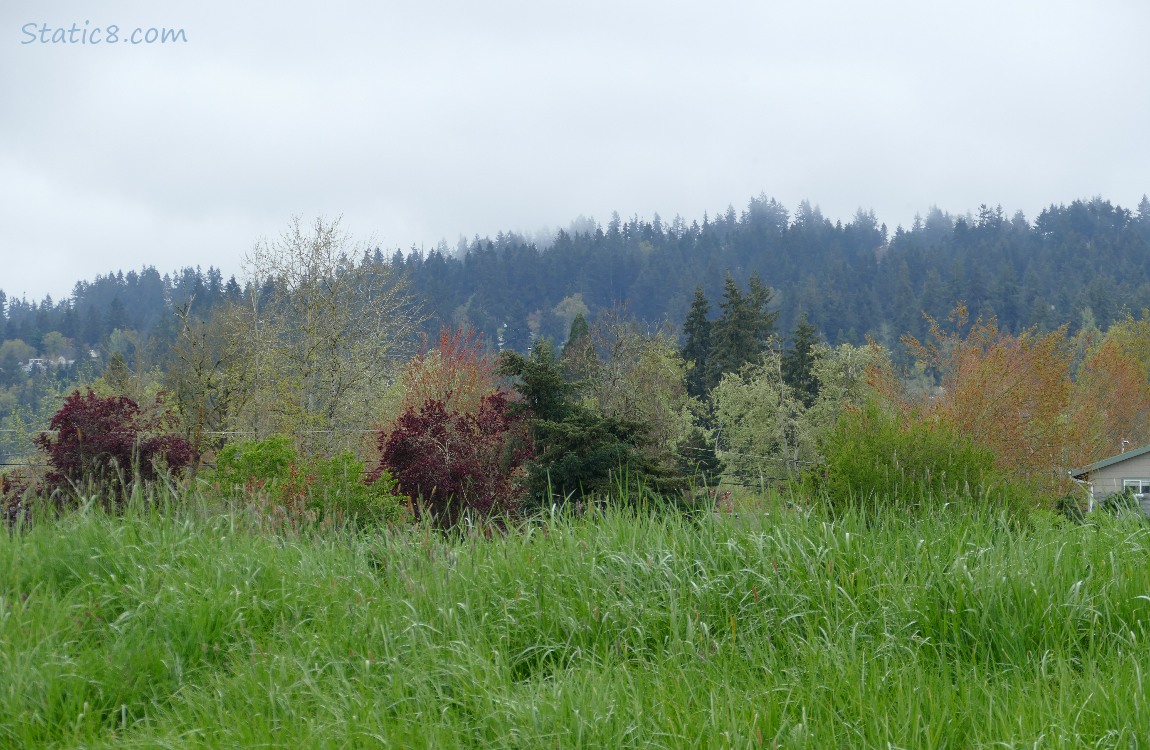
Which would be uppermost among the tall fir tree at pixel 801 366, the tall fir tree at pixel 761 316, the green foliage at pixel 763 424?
the tall fir tree at pixel 761 316

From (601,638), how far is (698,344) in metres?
55.5

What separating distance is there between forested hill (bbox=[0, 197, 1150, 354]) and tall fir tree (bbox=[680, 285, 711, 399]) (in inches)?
2050

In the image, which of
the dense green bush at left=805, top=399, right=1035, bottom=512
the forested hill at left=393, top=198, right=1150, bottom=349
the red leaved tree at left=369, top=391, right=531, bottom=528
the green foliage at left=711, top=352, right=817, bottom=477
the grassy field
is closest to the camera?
the grassy field

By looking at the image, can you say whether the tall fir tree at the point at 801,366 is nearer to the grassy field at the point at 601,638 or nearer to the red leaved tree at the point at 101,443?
the red leaved tree at the point at 101,443

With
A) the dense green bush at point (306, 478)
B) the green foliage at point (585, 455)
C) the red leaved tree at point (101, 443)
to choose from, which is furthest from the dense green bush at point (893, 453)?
the red leaved tree at point (101, 443)

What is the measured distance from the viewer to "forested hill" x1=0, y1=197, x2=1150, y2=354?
11631 cm

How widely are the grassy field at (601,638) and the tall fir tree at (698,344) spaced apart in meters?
52.8

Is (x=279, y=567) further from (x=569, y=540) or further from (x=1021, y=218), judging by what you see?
(x=1021, y=218)

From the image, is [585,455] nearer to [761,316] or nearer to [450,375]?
[450,375]

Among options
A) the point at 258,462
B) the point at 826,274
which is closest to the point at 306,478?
the point at 258,462

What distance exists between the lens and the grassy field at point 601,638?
3.33m

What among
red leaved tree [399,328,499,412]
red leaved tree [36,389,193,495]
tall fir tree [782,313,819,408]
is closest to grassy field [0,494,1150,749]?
red leaved tree [36,389,193,495]

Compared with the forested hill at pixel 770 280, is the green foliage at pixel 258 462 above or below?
below

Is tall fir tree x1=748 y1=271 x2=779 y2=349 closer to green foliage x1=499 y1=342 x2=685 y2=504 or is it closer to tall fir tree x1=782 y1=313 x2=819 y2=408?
tall fir tree x1=782 y1=313 x2=819 y2=408
